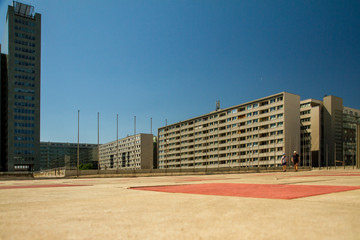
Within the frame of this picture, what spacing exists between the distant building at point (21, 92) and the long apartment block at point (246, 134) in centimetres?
6855

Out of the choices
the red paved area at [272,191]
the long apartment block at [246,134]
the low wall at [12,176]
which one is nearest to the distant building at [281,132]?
the long apartment block at [246,134]

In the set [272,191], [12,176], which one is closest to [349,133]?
[12,176]

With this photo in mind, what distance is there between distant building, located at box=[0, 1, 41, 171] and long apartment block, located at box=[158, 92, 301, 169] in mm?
68547

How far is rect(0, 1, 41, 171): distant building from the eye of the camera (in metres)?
131

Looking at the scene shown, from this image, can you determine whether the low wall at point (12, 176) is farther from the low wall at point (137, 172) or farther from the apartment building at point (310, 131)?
the apartment building at point (310, 131)

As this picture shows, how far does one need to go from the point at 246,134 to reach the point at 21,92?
329 ft


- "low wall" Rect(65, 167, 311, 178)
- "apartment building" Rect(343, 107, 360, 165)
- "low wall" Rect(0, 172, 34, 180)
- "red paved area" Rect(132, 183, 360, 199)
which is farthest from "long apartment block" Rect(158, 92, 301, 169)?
"red paved area" Rect(132, 183, 360, 199)

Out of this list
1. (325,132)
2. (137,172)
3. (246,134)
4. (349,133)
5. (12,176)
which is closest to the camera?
(137,172)

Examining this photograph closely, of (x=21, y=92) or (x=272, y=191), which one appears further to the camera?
(x=21, y=92)

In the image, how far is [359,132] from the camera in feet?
186

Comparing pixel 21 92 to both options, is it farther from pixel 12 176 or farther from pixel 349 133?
pixel 349 133

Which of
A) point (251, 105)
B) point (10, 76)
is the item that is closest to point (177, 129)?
point (251, 105)

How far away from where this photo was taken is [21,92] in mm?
134125

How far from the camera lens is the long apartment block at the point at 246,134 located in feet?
328
